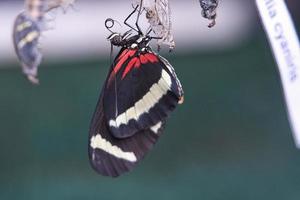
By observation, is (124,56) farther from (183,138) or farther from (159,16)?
(183,138)

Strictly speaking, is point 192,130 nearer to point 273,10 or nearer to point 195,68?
point 195,68

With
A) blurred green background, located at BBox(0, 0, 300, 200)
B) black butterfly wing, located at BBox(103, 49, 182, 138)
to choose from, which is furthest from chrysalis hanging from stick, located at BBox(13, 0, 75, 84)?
blurred green background, located at BBox(0, 0, 300, 200)

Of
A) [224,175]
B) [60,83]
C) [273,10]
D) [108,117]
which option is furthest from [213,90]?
[273,10]

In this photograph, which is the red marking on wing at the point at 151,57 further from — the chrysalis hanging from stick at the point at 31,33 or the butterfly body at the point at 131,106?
the chrysalis hanging from stick at the point at 31,33

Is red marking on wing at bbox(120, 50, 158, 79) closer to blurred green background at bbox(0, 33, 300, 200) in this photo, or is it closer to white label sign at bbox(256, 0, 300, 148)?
white label sign at bbox(256, 0, 300, 148)

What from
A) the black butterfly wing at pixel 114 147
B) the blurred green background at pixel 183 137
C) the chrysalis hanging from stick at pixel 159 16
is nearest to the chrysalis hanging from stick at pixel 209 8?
the chrysalis hanging from stick at pixel 159 16

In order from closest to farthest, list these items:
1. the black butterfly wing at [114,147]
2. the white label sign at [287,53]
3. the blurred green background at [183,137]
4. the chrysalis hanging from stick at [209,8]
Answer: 1. the white label sign at [287,53]
2. the chrysalis hanging from stick at [209,8]
3. the black butterfly wing at [114,147]
4. the blurred green background at [183,137]
